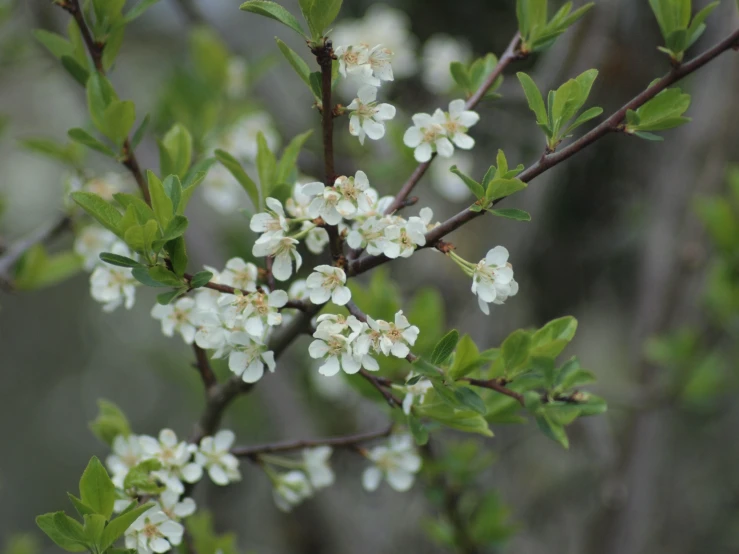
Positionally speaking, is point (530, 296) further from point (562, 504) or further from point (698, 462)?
point (698, 462)

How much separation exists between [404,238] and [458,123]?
17 centimetres

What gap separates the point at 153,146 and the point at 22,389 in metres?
5.67

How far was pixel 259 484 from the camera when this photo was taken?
10.6 ft

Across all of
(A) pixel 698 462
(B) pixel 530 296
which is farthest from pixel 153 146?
(A) pixel 698 462

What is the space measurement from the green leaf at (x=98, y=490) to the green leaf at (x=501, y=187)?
53cm

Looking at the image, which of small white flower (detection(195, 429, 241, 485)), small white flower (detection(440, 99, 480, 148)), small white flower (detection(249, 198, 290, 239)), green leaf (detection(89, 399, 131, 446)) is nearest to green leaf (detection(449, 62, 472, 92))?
small white flower (detection(440, 99, 480, 148))

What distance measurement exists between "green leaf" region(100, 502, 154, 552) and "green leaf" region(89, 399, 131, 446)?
0.81 feet

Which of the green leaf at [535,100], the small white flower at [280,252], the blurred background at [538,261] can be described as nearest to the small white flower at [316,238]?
the small white flower at [280,252]

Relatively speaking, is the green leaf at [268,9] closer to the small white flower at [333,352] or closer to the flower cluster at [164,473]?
the small white flower at [333,352]

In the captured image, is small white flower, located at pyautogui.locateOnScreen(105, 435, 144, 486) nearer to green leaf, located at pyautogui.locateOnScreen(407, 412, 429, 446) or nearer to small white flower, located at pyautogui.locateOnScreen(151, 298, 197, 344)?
small white flower, located at pyautogui.locateOnScreen(151, 298, 197, 344)

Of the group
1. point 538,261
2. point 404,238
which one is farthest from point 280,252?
point 538,261

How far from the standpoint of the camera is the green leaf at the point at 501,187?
75cm

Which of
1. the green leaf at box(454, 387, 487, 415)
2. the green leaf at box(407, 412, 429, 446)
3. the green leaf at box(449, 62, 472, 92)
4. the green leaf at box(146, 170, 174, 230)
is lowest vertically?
the green leaf at box(407, 412, 429, 446)

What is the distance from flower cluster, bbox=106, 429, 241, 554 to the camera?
818 millimetres
